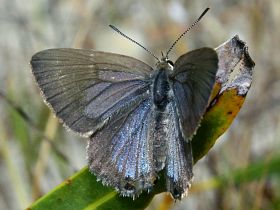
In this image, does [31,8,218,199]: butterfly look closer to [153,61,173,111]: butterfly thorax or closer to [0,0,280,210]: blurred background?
[153,61,173,111]: butterfly thorax

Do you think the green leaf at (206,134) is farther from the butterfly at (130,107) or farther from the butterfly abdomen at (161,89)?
the butterfly abdomen at (161,89)

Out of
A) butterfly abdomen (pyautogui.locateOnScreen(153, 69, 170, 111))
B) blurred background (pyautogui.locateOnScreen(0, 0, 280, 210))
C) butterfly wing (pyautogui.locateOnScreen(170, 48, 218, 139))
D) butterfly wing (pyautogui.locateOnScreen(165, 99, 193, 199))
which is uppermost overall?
butterfly wing (pyautogui.locateOnScreen(170, 48, 218, 139))

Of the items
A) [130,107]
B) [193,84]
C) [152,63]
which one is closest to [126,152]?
[130,107]

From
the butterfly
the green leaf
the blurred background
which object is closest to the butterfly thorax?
the butterfly

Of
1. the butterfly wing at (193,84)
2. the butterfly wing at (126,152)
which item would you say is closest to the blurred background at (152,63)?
the butterfly wing at (126,152)

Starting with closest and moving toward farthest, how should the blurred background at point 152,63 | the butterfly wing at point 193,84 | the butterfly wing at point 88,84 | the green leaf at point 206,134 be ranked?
the butterfly wing at point 193,84 → the green leaf at point 206,134 → the butterfly wing at point 88,84 → the blurred background at point 152,63

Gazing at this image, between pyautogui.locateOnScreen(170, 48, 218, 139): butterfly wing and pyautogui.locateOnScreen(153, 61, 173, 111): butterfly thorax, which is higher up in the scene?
pyautogui.locateOnScreen(170, 48, 218, 139): butterfly wing

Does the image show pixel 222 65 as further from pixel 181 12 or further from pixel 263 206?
pixel 181 12

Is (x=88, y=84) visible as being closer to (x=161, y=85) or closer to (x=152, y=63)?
(x=161, y=85)
